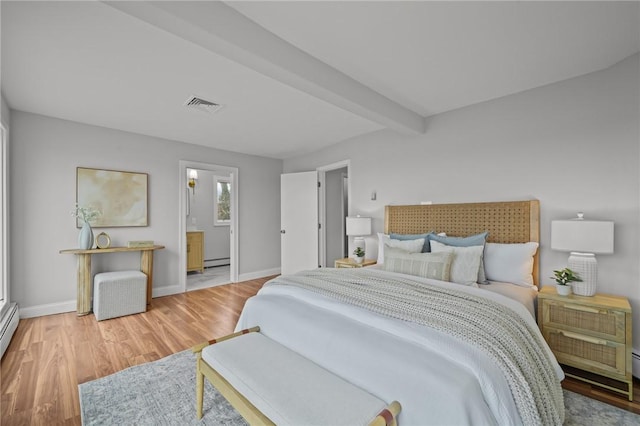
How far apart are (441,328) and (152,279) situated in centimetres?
413

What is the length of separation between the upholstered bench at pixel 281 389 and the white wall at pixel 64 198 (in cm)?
304

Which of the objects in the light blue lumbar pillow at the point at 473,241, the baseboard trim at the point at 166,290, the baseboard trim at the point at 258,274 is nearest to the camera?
the light blue lumbar pillow at the point at 473,241

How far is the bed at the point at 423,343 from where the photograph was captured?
3.87ft

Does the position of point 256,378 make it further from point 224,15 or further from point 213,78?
point 213,78

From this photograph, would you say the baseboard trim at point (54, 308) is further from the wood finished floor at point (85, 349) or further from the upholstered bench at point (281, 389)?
the upholstered bench at point (281, 389)

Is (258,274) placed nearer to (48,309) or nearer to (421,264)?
(48,309)

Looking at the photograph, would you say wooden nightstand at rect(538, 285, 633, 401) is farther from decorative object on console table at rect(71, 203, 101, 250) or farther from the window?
the window

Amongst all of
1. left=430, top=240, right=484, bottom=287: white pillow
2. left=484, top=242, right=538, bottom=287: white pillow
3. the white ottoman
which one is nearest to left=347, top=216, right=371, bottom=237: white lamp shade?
left=430, top=240, right=484, bottom=287: white pillow

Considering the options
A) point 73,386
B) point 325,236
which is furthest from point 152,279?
point 325,236

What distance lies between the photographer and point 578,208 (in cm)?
254

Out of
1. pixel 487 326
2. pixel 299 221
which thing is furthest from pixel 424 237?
pixel 299 221

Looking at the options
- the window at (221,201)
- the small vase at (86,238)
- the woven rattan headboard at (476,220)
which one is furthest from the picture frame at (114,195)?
the woven rattan headboard at (476,220)

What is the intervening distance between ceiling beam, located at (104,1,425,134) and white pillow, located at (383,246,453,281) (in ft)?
4.75

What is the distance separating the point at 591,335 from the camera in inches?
82.7
